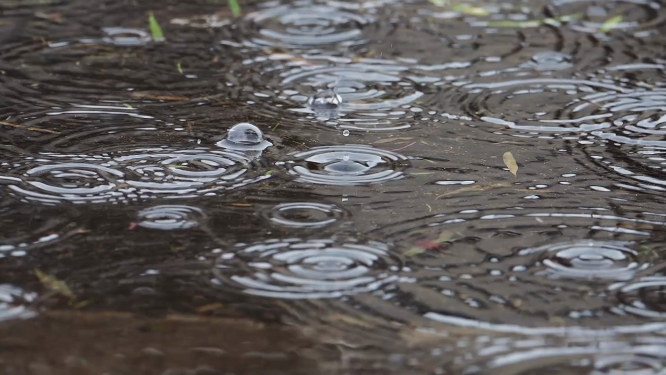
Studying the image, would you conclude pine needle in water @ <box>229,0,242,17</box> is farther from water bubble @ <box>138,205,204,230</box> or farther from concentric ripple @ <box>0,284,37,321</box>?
concentric ripple @ <box>0,284,37,321</box>

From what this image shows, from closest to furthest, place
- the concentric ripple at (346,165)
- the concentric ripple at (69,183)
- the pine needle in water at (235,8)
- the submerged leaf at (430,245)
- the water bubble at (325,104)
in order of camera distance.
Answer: the submerged leaf at (430,245) < the concentric ripple at (69,183) < the concentric ripple at (346,165) < the water bubble at (325,104) < the pine needle in water at (235,8)

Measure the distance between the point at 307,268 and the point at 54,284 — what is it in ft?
2.00

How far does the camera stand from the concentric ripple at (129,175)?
256 cm

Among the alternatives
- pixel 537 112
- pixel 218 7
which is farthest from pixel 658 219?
pixel 218 7

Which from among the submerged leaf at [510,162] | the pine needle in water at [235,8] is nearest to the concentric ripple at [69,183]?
the submerged leaf at [510,162]

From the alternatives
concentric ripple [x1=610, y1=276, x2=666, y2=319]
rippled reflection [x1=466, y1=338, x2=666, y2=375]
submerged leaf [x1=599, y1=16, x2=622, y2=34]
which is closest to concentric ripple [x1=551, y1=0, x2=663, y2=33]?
submerged leaf [x1=599, y1=16, x2=622, y2=34]

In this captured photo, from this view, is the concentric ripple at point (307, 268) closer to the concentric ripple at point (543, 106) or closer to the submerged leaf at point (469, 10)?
the concentric ripple at point (543, 106)

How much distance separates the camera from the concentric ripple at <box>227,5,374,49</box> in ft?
13.4

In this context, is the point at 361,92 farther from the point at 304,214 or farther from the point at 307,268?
the point at 307,268

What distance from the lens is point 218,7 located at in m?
4.59

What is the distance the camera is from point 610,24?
171 inches

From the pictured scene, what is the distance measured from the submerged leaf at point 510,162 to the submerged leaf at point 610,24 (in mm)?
1644

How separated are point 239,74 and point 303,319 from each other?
1884 mm

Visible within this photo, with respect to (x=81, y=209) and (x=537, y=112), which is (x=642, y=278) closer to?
(x=537, y=112)
